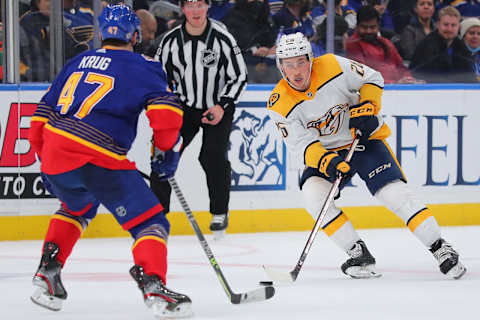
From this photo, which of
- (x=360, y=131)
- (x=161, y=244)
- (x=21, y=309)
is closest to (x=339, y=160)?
(x=360, y=131)

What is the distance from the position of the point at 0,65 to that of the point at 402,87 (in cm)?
231

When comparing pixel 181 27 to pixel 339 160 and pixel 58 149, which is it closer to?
pixel 339 160

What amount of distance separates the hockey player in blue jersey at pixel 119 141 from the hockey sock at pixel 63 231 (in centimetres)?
15

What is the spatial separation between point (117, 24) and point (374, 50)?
3.02m

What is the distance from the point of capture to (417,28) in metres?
5.73

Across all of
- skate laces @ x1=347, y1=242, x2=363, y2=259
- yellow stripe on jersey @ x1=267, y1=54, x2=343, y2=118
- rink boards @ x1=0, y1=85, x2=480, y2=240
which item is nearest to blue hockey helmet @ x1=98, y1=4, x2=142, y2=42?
yellow stripe on jersey @ x1=267, y1=54, x2=343, y2=118

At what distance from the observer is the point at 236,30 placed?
17.8ft

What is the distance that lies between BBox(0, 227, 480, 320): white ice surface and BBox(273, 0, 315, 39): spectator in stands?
1251 millimetres

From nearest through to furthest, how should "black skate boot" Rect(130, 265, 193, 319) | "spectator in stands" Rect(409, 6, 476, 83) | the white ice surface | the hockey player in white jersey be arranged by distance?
"black skate boot" Rect(130, 265, 193, 319)
the white ice surface
the hockey player in white jersey
"spectator in stands" Rect(409, 6, 476, 83)

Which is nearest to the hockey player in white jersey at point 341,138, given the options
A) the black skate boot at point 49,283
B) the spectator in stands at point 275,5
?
the black skate boot at point 49,283

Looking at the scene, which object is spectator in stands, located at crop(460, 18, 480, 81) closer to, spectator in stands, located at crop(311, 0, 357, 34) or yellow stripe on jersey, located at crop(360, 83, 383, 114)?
spectator in stands, located at crop(311, 0, 357, 34)

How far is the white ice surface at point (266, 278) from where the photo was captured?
2900 millimetres

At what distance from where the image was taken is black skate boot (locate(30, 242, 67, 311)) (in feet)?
9.27

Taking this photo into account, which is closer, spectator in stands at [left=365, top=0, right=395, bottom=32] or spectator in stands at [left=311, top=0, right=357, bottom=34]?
spectator in stands at [left=311, top=0, right=357, bottom=34]
